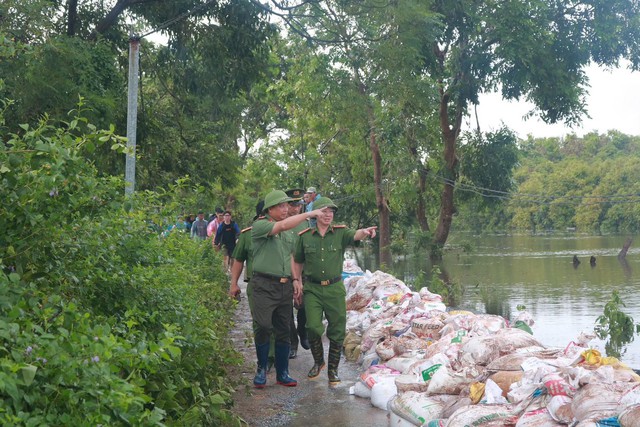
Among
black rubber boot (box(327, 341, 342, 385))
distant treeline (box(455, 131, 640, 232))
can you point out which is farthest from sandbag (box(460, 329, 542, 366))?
distant treeline (box(455, 131, 640, 232))

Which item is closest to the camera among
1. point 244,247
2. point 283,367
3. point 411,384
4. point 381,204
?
point 411,384

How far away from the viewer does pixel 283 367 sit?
747cm

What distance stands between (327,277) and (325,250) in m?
0.23

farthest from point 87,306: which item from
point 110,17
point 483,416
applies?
point 110,17

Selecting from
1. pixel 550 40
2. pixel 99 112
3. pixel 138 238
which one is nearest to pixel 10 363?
pixel 138 238

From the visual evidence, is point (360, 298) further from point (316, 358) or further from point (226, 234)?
point (226, 234)

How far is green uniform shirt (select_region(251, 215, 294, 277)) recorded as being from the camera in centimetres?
718

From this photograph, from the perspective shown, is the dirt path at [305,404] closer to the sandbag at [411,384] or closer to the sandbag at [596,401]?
the sandbag at [411,384]

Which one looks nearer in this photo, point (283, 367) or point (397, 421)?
point (397, 421)

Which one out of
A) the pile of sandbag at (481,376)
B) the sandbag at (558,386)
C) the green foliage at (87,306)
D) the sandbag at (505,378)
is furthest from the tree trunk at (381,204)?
the sandbag at (558,386)

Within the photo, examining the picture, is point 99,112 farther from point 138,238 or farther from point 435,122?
point 435,122

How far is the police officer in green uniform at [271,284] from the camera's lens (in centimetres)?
718

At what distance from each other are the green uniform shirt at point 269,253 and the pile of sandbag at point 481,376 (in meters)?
1.14

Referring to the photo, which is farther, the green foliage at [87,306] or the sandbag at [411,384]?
the sandbag at [411,384]
